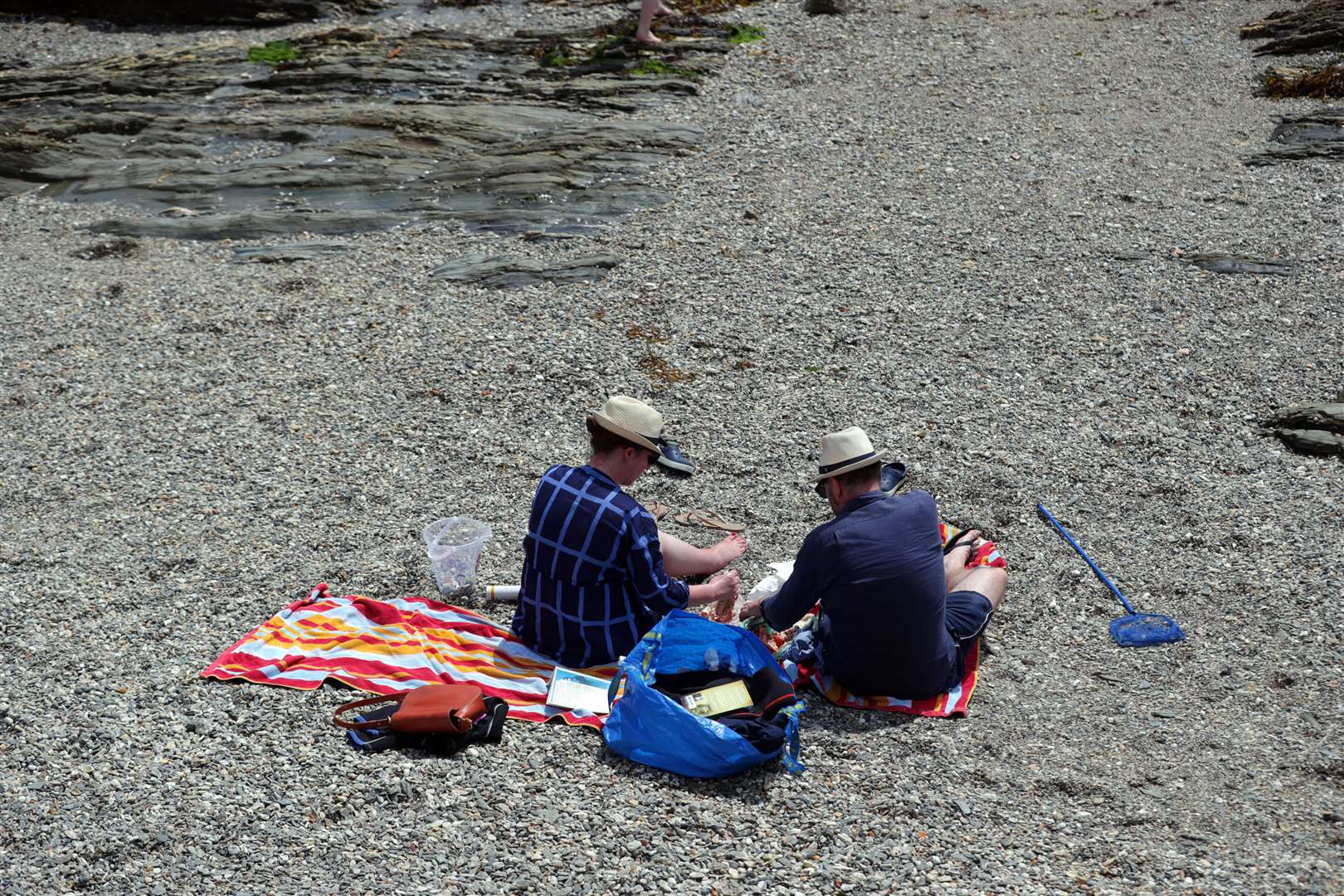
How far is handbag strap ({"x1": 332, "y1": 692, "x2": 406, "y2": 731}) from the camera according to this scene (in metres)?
6.00

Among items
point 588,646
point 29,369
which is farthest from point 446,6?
point 588,646

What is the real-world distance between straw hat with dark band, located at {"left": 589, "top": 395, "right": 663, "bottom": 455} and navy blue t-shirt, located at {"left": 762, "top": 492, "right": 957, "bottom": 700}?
110cm

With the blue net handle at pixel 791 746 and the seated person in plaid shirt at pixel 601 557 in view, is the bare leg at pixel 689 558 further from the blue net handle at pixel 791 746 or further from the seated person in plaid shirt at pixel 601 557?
the blue net handle at pixel 791 746

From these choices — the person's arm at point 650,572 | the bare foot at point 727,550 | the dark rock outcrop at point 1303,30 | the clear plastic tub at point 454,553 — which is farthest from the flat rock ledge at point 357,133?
the dark rock outcrop at point 1303,30

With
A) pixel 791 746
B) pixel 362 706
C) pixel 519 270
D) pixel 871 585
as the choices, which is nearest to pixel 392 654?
pixel 362 706

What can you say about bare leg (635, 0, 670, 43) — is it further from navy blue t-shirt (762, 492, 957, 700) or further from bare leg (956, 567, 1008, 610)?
navy blue t-shirt (762, 492, 957, 700)

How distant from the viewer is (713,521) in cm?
845

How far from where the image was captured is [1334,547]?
7738mm

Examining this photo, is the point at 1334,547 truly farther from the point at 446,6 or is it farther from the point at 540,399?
the point at 446,6

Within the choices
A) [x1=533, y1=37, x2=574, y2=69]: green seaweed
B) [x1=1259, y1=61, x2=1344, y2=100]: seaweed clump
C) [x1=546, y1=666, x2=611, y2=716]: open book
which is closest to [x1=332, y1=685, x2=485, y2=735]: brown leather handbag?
[x1=546, y1=666, x2=611, y2=716]: open book

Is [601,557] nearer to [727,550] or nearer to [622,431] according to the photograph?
[622,431]

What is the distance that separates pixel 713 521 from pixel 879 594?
2619 mm

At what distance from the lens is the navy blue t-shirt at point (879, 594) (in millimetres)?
5949

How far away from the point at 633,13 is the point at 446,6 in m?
4.03
